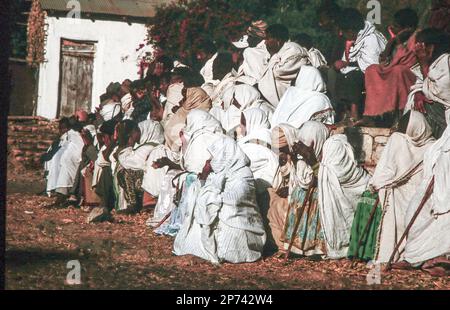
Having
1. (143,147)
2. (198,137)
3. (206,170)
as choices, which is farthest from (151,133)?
(206,170)

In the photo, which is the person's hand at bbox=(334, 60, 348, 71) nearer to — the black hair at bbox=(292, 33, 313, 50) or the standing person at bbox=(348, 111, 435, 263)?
the black hair at bbox=(292, 33, 313, 50)

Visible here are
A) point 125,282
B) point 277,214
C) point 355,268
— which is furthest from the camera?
point 277,214

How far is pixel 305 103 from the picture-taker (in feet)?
36.3

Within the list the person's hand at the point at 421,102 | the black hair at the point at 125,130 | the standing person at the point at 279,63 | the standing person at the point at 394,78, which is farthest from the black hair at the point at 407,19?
the black hair at the point at 125,130

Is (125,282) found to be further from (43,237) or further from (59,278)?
(43,237)

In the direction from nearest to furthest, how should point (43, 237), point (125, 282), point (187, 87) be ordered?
point (125, 282)
point (43, 237)
point (187, 87)

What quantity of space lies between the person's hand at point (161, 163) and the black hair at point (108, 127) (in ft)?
5.66

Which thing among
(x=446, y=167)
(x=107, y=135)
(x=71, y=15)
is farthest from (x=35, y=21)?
(x=446, y=167)

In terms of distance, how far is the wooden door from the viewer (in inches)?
771

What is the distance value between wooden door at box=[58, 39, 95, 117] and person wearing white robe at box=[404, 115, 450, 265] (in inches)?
441

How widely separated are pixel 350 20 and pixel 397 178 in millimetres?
2779
